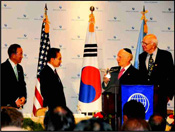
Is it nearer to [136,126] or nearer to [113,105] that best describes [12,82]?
[113,105]

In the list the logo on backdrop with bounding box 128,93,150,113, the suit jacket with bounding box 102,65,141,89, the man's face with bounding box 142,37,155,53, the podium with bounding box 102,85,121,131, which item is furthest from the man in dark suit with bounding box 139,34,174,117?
the logo on backdrop with bounding box 128,93,150,113

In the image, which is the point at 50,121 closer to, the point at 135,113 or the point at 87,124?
the point at 87,124

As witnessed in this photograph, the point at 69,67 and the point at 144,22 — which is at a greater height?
the point at 144,22

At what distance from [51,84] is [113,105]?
5.71 ft

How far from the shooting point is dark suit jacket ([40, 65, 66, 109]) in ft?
21.4

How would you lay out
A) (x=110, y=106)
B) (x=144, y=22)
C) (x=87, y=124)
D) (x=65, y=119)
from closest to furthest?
(x=87, y=124) < (x=65, y=119) < (x=110, y=106) < (x=144, y=22)

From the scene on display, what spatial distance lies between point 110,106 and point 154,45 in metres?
1.83

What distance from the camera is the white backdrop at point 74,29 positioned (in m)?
8.45

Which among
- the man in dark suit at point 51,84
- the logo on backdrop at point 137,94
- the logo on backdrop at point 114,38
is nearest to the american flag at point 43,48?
the man in dark suit at point 51,84

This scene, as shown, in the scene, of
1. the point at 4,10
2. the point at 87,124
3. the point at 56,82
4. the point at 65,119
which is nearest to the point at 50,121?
the point at 65,119

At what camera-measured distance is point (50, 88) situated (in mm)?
6621

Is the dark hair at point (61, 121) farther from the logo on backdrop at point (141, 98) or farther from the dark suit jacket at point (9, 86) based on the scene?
the dark suit jacket at point (9, 86)

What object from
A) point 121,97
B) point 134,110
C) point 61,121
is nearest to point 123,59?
point 121,97

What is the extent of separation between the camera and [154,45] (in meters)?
6.60
